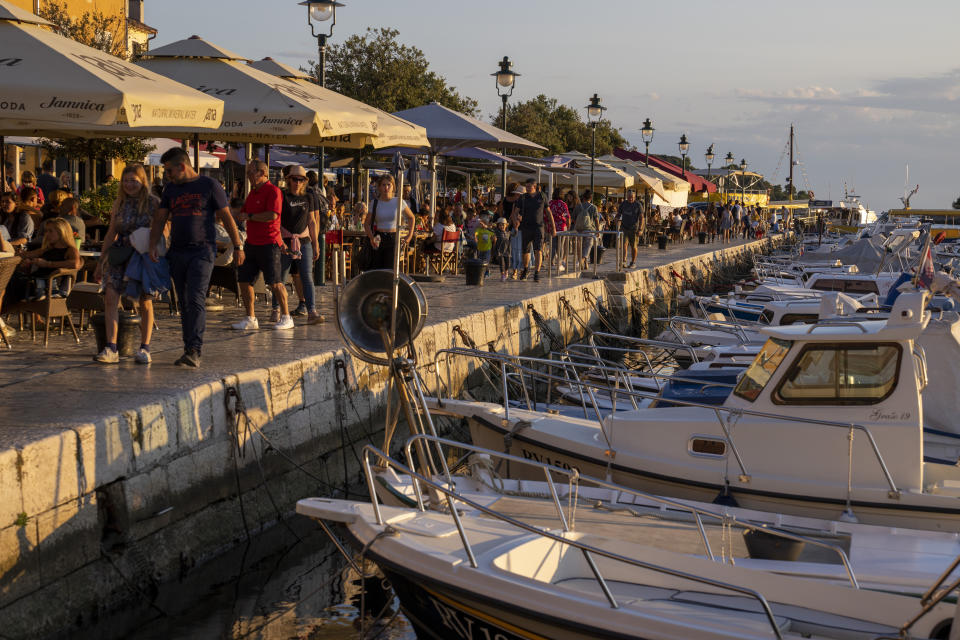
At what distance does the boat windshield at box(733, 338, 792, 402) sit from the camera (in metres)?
8.55

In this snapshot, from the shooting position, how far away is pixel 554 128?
185 feet

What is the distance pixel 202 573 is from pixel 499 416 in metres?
2.98

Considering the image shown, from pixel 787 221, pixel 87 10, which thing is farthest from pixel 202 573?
pixel 787 221

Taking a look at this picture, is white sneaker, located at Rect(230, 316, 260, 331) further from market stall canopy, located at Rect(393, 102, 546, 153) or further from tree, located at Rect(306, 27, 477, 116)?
tree, located at Rect(306, 27, 477, 116)

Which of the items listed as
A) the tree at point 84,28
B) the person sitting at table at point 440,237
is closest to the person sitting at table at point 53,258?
the person sitting at table at point 440,237

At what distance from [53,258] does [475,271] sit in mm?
8436

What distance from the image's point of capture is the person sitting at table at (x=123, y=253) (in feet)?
29.7

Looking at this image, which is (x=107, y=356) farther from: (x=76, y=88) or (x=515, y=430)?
(x=515, y=430)

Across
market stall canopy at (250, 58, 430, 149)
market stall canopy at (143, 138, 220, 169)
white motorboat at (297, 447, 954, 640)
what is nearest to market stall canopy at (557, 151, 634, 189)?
market stall canopy at (143, 138, 220, 169)

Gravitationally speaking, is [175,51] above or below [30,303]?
above

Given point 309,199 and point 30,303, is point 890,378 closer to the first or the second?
point 309,199

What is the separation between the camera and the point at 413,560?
5.86 metres

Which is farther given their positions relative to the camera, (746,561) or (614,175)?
(614,175)

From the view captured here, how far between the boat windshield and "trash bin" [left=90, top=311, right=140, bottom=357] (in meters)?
5.08
